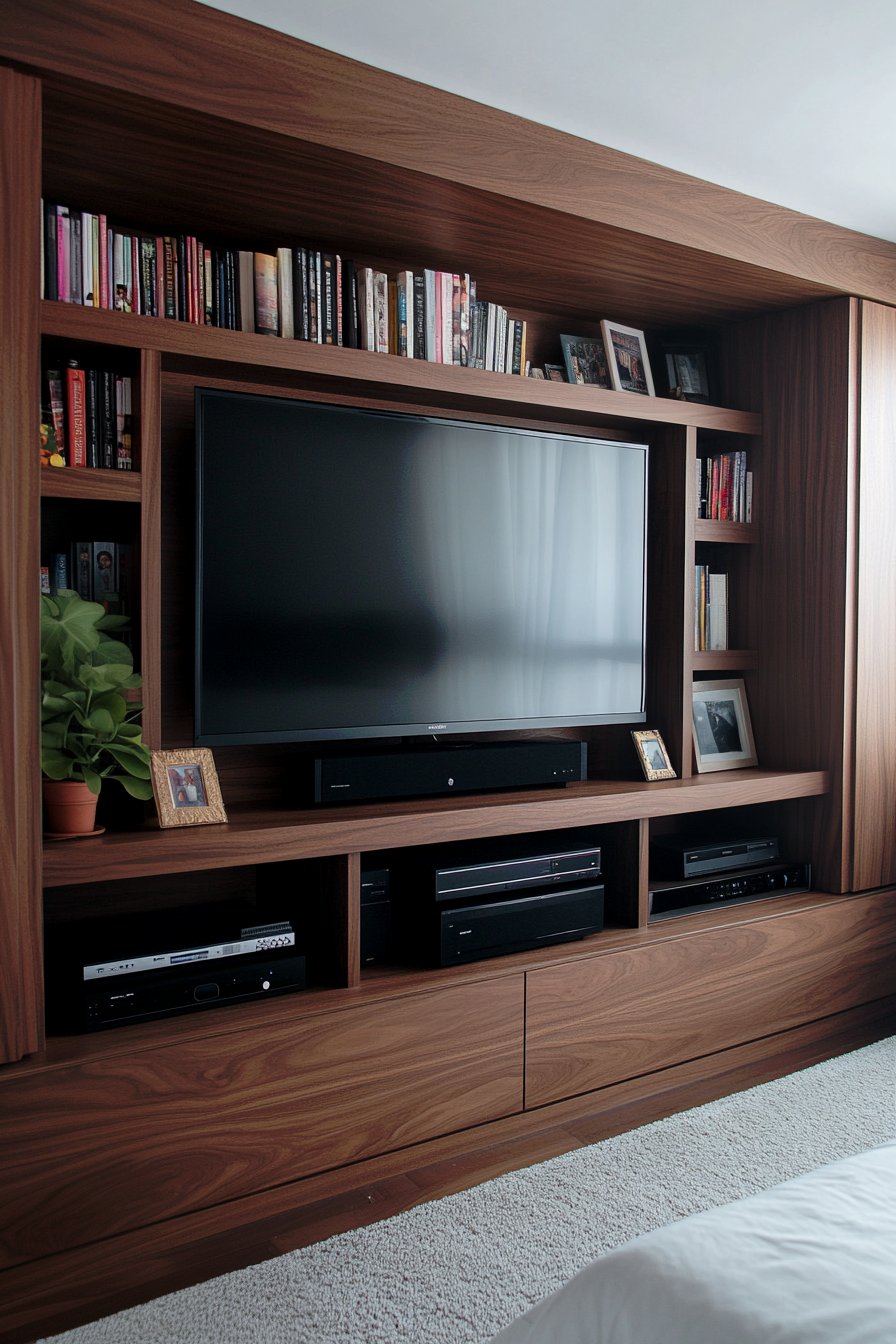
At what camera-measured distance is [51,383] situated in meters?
2.07

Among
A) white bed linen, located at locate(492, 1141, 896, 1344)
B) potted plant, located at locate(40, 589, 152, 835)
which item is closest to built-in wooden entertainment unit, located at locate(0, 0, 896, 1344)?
potted plant, located at locate(40, 589, 152, 835)

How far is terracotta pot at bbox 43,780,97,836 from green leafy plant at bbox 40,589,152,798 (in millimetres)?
21

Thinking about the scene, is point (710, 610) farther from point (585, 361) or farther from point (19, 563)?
point (19, 563)

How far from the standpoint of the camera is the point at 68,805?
1942 mm

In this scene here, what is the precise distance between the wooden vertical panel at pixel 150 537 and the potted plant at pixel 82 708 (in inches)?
6.3

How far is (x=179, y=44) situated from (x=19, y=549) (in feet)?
3.29

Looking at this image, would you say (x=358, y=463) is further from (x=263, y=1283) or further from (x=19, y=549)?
(x=263, y=1283)

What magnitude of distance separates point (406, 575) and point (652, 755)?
3.17 ft

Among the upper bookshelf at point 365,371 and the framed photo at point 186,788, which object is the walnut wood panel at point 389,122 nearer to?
the upper bookshelf at point 365,371

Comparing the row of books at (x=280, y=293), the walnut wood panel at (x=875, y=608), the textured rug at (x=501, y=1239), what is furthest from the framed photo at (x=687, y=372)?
the textured rug at (x=501, y=1239)

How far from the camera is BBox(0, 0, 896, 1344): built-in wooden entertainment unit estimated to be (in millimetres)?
1787

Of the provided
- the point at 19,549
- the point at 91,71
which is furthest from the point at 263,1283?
the point at 91,71

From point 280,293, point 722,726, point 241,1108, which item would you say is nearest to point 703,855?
point 722,726

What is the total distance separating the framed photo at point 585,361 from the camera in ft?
9.80
